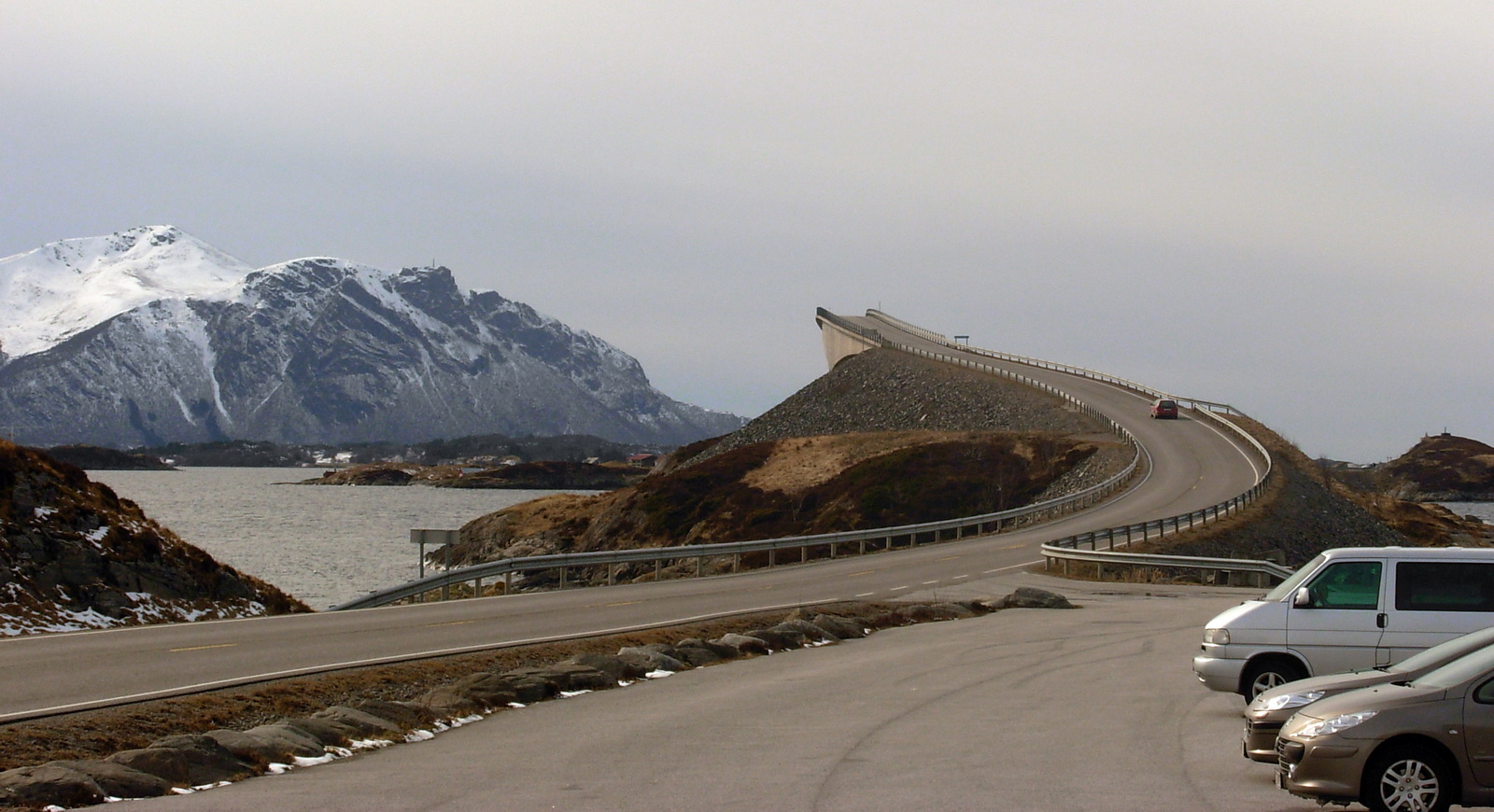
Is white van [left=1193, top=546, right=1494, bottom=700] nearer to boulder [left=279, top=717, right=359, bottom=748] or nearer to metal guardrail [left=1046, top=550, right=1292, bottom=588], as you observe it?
boulder [left=279, top=717, right=359, bottom=748]

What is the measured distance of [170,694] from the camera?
14.5m

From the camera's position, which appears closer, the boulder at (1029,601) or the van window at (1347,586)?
the van window at (1347,586)

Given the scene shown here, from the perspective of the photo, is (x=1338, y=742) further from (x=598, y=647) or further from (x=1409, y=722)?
(x=598, y=647)

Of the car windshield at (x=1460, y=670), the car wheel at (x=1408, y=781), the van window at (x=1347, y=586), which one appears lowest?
the car wheel at (x=1408, y=781)

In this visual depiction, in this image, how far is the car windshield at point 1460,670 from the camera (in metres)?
9.31

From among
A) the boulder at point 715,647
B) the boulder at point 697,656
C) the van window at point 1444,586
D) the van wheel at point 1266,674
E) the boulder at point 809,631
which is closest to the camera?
the van window at point 1444,586

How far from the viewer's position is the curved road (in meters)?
15.7

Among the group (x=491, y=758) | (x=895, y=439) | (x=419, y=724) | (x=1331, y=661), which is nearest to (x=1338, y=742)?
(x=1331, y=661)

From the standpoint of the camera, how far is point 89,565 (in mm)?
27219

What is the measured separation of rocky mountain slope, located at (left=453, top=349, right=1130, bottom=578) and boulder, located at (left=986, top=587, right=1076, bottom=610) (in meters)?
32.9

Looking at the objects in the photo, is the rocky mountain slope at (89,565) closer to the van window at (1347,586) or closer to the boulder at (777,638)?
the boulder at (777,638)

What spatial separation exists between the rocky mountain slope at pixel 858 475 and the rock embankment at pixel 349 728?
40000 mm

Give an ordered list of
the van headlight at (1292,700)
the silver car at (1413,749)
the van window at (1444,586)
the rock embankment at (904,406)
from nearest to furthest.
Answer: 1. the silver car at (1413,749)
2. the van headlight at (1292,700)
3. the van window at (1444,586)
4. the rock embankment at (904,406)

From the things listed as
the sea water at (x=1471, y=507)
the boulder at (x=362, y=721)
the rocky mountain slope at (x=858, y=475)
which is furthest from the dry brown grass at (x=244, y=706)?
the sea water at (x=1471, y=507)
